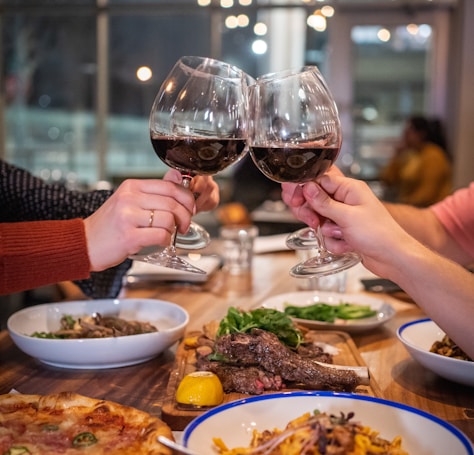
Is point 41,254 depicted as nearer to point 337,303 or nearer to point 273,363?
point 273,363

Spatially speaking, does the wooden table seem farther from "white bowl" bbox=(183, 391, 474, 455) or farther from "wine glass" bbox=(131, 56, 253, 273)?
"wine glass" bbox=(131, 56, 253, 273)

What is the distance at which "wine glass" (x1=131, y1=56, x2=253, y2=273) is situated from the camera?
1332mm

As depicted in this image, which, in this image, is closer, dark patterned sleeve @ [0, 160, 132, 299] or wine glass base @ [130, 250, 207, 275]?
wine glass base @ [130, 250, 207, 275]

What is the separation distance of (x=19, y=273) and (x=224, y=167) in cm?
49

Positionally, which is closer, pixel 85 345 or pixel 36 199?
pixel 85 345

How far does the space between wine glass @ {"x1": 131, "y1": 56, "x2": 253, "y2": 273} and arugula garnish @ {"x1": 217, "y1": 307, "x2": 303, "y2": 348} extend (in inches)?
8.8

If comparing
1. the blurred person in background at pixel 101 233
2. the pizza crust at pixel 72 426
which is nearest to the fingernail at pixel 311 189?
the blurred person in background at pixel 101 233

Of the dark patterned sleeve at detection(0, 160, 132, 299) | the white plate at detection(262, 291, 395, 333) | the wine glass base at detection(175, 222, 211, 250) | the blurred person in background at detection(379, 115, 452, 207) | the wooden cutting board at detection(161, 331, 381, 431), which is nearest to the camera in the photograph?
the wooden cutting board at detection(161, 331, 381, 431)

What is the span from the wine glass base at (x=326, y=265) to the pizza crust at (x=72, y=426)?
443mm

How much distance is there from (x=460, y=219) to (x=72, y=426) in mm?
1450

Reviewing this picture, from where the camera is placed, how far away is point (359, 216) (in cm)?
131

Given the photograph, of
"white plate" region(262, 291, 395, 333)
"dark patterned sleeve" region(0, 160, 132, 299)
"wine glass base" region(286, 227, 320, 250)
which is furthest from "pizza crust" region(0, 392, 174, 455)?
"dark patterned sleeve" region(0, 160, 132, 299)

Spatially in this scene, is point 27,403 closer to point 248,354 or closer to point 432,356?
point 248,354

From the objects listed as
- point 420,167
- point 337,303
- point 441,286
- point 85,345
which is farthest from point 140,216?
point 420,167
